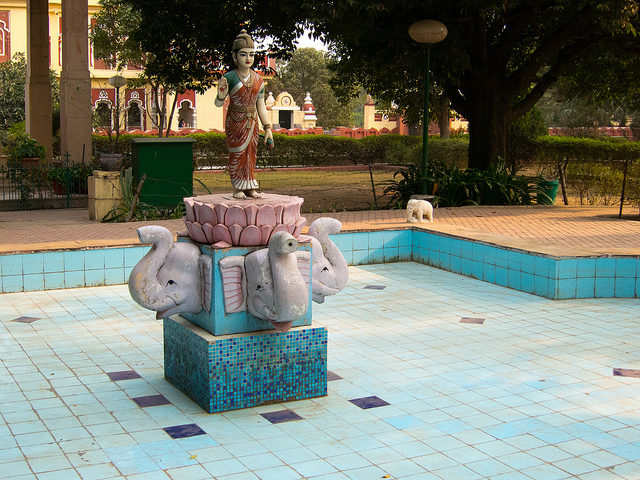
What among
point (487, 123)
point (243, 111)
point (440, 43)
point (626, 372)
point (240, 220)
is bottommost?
point (626, 372)

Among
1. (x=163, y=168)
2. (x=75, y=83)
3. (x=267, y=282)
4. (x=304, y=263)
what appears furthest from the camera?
(x=75, y=83)

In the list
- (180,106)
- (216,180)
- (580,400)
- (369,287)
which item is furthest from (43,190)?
(180,106)

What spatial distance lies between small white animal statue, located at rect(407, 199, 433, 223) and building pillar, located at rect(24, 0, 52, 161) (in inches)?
477

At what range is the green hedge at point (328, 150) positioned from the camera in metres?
29.1

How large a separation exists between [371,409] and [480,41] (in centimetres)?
1157

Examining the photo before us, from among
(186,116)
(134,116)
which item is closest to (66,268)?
(134,116)

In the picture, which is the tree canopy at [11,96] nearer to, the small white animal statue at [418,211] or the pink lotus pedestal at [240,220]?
the small white animal statue at [418,211]

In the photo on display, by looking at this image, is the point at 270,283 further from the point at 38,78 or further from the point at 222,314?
the point at 38,78

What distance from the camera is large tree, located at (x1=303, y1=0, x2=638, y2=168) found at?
12.5m

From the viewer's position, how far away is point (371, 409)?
496 centimetres

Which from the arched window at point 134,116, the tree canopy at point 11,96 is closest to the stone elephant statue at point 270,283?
the tree canopy at point 11,96

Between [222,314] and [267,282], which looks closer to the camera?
[267,282]

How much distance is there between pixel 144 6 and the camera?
1341cm

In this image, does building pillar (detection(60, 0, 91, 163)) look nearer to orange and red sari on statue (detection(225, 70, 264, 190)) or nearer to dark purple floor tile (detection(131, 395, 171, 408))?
orange and red sari on statue (detection(225, 70, 264, 190))
